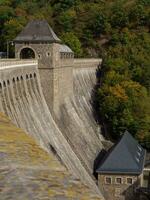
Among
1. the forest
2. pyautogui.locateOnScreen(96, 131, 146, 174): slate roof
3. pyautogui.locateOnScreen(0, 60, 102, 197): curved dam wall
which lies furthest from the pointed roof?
the forest

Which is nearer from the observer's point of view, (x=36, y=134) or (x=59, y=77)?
(x=36, y=134)

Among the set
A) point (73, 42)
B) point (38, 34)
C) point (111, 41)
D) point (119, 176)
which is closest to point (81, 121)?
point (119, 176)

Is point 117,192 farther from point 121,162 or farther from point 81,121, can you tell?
point 81,121

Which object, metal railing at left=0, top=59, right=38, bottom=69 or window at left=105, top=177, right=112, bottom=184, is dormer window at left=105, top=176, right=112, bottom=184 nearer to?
window at left=105, top=177, right=112, bottom=184

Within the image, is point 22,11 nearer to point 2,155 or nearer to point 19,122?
point 19,122

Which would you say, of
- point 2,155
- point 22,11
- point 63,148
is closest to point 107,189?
point 63,148

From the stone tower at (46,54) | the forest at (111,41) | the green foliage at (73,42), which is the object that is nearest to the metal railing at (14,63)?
the stone tower at (46,54)

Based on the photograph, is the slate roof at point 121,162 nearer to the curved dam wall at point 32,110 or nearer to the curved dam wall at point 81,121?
the curved dam wall at point 81,121
